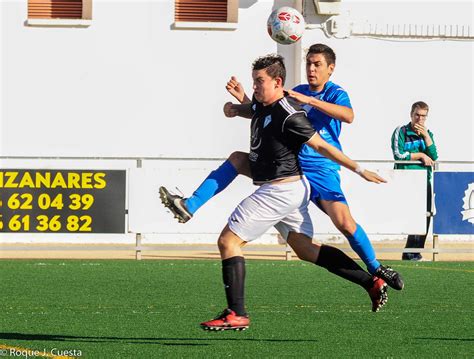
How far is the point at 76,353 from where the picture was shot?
7.93 meters

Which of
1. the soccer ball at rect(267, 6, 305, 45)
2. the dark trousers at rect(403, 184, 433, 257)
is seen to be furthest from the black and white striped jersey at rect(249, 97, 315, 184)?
the dark trousers at rect(403, 184, 433, 257)

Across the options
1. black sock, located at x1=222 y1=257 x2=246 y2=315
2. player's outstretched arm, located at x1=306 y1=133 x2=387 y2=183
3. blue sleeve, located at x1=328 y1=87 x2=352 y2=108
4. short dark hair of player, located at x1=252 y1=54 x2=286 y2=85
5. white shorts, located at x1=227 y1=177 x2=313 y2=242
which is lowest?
black sock, located at x1=222 y1=257 x2=246 y2=315

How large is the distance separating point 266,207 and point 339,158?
66 cm

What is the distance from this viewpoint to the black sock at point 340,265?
9445 mm

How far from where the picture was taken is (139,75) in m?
23.0

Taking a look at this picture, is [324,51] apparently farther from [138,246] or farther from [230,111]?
[138,246]

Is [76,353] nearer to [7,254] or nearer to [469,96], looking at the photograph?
[7,254]

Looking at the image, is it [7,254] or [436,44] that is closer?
[7,254]

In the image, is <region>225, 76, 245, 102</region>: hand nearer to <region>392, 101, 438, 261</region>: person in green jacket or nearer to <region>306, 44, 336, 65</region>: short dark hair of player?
<region>306, 44, 336, 65</region>: short dark hair of player

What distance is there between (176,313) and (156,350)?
7.72 feet

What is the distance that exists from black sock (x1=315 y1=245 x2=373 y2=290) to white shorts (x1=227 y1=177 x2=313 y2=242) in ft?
2.02

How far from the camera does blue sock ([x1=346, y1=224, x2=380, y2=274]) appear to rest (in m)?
9.81

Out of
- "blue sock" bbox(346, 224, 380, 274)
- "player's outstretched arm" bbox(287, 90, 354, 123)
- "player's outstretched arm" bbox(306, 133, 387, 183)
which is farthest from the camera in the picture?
"blue sock" bbox(346, 224, 380, 274)

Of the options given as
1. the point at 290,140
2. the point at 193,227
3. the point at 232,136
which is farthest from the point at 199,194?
the point at 232,136
